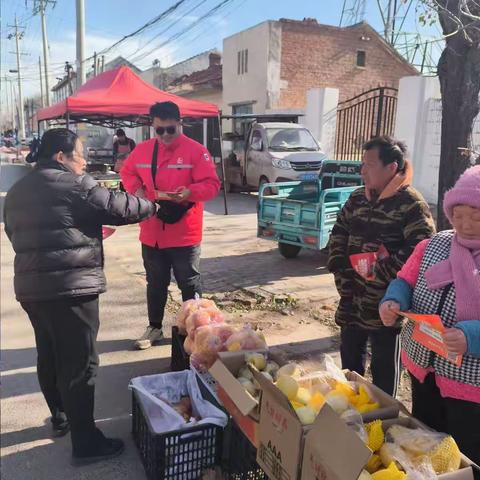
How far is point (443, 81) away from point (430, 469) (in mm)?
3439

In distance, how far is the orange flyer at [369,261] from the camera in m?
2.74

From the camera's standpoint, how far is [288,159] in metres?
12.5

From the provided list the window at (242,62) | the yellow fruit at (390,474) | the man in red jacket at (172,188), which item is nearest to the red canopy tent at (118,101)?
the man in red jacket at (172,188)

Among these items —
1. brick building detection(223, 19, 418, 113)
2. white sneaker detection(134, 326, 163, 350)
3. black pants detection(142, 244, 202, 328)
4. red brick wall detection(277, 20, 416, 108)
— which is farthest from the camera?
red brick wall detection(277, 20, 416, 108)

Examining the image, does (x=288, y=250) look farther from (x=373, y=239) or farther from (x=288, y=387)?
(x=288, y=387)

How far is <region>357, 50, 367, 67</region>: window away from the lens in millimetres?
23031

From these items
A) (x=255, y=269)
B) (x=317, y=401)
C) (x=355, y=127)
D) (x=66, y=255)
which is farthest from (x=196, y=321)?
(x=355, y=127)

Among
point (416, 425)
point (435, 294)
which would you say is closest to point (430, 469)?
point (416, 425)

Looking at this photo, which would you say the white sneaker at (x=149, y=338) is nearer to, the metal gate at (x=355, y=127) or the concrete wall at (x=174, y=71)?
the metal gate at (x=355, y=127)

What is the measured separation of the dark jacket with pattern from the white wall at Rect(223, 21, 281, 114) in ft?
60.4

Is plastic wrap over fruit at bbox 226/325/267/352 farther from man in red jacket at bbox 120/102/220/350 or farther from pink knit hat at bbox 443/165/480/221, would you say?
pink knit hat at bbox 443/165/480/221

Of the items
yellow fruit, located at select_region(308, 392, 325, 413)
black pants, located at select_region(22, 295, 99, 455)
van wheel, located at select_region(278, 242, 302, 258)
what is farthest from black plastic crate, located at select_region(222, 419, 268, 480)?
van wheel, located at select_region(278, 242, 302, 258)

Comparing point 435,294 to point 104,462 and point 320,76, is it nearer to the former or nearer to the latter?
point 104,462

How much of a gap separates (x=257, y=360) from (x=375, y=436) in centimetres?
87
